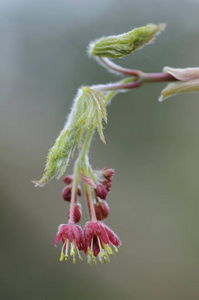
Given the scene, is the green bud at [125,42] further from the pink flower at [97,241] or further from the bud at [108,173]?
the pink flower at [97,241]

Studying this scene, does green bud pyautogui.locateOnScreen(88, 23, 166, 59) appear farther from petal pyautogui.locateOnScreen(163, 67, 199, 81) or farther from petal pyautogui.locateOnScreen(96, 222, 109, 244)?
petal pyautogui.locateOnScreen(96, 222, 109, 244)

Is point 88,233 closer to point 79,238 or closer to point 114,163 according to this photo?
point 79,238

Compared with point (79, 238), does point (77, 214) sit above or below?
above

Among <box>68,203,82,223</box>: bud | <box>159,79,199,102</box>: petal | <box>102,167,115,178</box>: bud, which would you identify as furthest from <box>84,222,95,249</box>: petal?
<box>159,79,199,102</box>: petal

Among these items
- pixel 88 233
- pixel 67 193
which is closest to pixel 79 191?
pixel 67 193

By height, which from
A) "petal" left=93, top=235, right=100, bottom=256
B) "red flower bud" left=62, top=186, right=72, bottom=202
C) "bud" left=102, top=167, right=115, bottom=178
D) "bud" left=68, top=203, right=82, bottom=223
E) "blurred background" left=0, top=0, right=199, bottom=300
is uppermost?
Result: "blurred background" left=0, top=0, right=199, bottom=300

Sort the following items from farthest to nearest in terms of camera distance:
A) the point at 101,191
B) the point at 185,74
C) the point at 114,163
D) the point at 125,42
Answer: the point at 114,163 < the point at 101,191 < the point at 185,74 < the point at 125,42

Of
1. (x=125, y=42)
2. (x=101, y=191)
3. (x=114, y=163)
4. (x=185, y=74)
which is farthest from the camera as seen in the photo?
(x=114, y=163)
